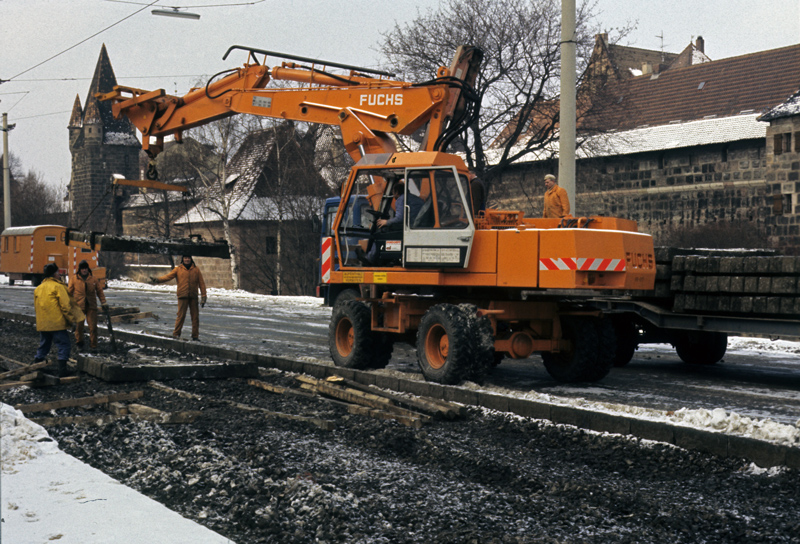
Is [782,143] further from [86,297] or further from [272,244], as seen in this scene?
[272,244]

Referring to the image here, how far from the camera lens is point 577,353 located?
11.7 meters

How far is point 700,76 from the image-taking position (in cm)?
4544

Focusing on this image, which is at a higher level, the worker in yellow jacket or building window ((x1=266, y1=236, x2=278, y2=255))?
building window ((x1=266, y1=236, x2=278, y2=255))

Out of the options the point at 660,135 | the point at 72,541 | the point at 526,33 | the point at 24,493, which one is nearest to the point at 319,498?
the point at 72,541

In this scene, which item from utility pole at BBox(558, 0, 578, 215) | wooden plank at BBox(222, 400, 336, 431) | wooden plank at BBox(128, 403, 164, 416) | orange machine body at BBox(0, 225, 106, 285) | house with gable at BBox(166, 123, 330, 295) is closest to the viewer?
wooden plank at BBox(222, 400, 336, 431)

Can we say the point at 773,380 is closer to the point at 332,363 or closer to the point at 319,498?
the point at 332,363

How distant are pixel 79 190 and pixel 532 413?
81365 mm

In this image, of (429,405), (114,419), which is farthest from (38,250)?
(429,405)

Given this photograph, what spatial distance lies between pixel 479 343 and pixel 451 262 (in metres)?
1.12

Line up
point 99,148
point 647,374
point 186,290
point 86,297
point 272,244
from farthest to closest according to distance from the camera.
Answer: point 99,148 → point 272,244 → point 186,290 → point 86,297 → point 647,374

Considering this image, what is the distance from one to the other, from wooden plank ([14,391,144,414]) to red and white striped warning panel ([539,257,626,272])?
16.9 ft

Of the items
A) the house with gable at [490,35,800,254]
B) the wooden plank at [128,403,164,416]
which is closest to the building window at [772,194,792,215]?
the house with gable at [490,35,800,254]

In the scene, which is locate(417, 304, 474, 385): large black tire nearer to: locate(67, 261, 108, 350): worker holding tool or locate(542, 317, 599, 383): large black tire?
locate(542, 317, 599, 383): large black tire

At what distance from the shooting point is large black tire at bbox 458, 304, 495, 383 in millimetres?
10781
